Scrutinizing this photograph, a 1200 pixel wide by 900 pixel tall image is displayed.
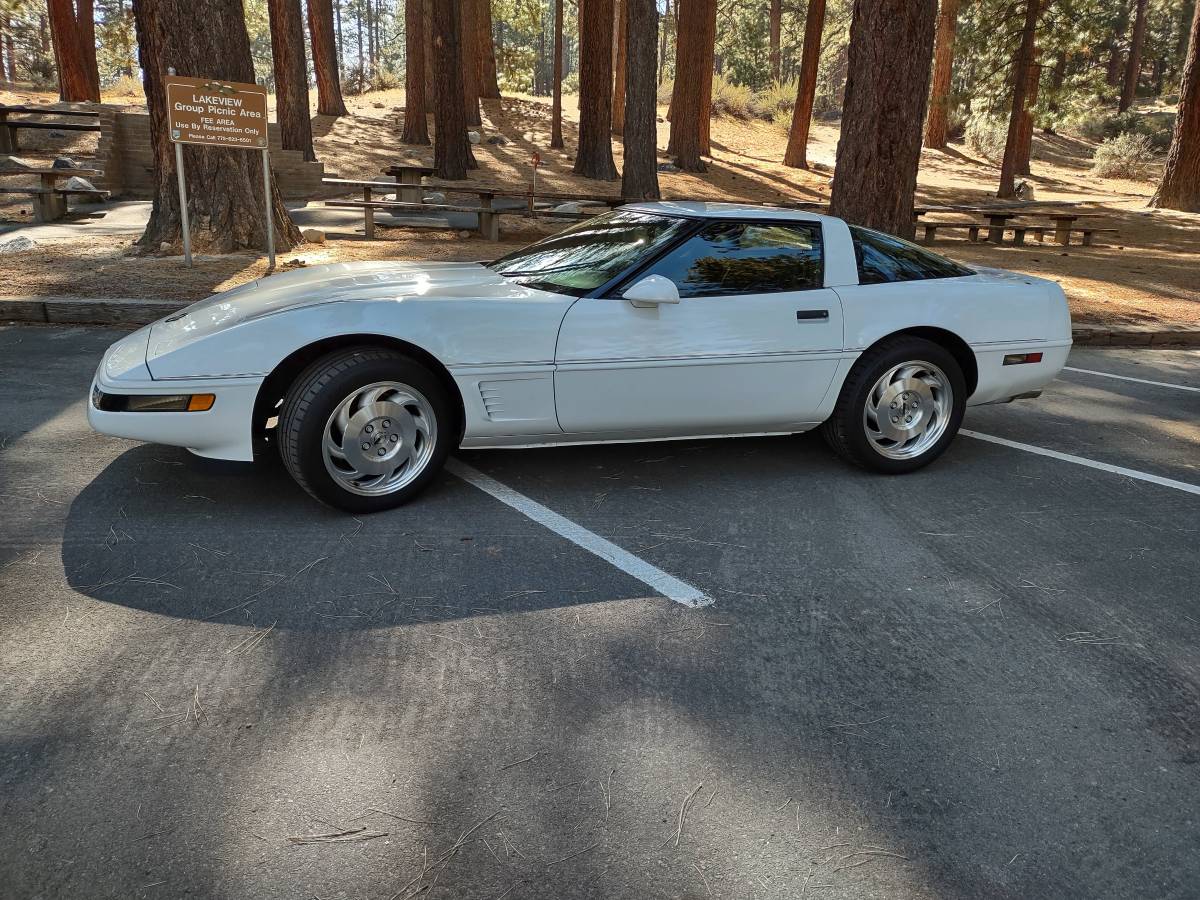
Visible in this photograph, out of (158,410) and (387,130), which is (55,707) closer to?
(158,410)

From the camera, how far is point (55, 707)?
8.71 feet

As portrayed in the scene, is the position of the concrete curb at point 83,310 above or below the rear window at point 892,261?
below

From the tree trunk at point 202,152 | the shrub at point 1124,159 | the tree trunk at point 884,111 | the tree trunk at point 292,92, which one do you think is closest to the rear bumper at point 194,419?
the tree trunk at point 202,152

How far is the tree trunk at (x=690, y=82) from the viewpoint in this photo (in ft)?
79.4

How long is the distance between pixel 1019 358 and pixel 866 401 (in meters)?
1.00

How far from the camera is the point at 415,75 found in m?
26.7

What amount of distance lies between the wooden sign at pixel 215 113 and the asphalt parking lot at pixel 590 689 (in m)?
5.82

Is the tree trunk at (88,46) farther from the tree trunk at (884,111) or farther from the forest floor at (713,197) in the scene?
the tree trunk at (884,111)

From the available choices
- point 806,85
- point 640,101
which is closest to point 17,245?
point 640,101

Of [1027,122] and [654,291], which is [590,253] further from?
[1027,122]

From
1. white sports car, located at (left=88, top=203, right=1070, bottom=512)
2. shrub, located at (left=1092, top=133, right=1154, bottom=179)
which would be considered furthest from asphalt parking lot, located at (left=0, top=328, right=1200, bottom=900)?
shrub, located at (left=1092, top=133, right=1154, bottom=179)

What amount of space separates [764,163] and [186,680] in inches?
1132

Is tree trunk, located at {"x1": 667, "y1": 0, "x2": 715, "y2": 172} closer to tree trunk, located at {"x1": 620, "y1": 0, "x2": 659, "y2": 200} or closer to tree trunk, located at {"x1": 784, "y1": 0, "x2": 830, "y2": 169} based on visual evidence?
tree trunk, located at {"x1": 784, "y1": 0, "x2": 830, "y2": 169}

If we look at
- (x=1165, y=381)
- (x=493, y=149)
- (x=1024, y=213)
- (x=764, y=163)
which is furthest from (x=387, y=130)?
(x=1165, y=381)
